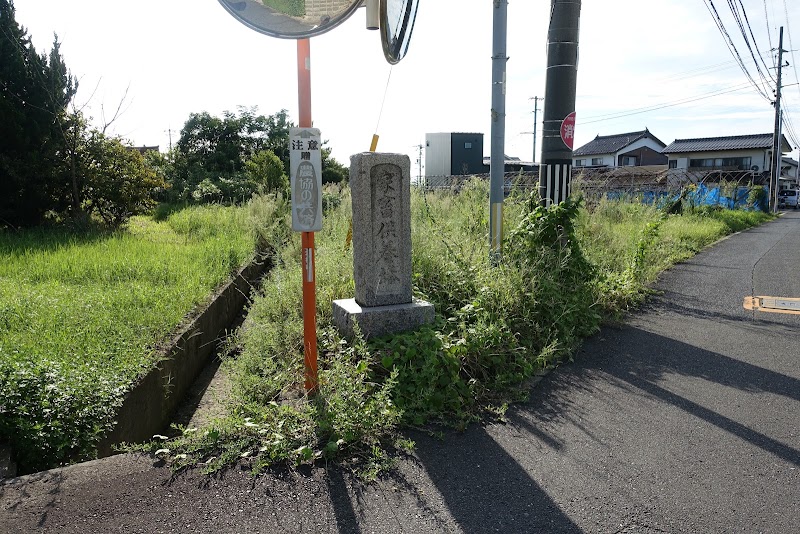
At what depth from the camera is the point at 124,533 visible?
2.56 m

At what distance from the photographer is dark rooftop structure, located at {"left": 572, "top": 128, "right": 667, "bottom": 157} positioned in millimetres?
49438

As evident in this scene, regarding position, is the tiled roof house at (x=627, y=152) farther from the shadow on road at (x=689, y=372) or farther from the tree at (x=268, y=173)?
the shadow on road at (x=689, y=372)

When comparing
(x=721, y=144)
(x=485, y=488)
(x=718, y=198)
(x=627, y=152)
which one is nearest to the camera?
(x=485, y=488)

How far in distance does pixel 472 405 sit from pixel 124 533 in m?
2.31

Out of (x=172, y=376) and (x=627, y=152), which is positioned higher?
(x=627, y=152)

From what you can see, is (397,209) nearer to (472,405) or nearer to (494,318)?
(494,318)

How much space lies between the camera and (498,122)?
6.57m

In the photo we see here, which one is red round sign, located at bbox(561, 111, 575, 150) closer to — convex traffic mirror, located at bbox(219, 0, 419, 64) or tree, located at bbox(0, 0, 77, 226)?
convex traffic mirror, located at bbox(219, 0, 419, 64)

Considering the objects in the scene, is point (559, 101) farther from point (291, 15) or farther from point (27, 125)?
point (27, 125)

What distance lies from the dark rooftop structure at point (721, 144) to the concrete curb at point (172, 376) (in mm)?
45277

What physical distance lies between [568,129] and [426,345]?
13.1ft

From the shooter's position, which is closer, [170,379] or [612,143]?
[170,379]

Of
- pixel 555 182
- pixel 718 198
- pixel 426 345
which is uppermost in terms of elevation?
pixel 718 198

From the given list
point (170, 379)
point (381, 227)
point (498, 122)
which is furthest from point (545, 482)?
point (498, 122)
